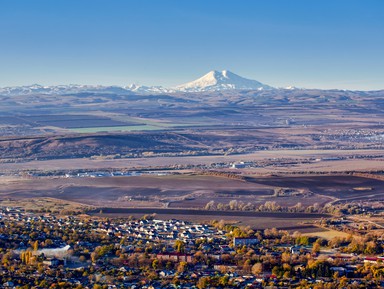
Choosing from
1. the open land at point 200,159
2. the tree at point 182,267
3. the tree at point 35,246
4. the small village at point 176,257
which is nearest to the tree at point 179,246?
the small village at point 176,257

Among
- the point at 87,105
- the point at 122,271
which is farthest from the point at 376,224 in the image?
the point at 87,105

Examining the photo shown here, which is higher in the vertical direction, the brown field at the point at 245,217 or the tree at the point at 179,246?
the tree at the point at 179,246

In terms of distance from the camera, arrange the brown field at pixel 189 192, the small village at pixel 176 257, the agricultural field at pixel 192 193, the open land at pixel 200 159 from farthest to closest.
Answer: the open land at pixel 200 159
the brown field at pixel 189 192
the agricultural field at pixel 192 193
the small village at pixel 176 257

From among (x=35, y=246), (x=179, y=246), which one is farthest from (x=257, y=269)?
(x=35, y=246)

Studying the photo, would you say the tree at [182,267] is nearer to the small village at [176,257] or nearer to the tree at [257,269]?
the small village at [176,257]

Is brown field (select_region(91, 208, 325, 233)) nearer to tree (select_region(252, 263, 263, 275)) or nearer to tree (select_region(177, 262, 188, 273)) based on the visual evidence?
tree (select_region(252, 263, 263, 275))

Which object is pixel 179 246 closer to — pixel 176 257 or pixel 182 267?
pixel 176 257

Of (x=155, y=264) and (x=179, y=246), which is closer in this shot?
(x=155, y=264)

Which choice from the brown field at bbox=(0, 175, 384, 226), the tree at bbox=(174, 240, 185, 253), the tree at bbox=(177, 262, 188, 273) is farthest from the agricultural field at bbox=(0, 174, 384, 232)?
the tree at bbox=(177, 262, 188, 273)
